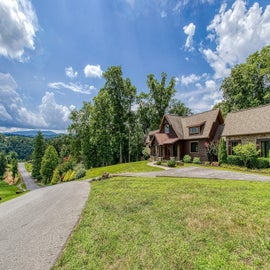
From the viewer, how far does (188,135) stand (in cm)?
2430

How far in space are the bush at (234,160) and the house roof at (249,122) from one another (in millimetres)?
2602

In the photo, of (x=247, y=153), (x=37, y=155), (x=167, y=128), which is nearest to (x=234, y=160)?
(x=247, y=153)

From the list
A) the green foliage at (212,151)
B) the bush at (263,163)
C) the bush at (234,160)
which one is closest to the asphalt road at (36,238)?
the bush at (263,163)

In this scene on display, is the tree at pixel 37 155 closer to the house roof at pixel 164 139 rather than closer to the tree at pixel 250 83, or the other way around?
the house roof at pixel 164 139

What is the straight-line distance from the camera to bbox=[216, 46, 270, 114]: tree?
92.7 feet

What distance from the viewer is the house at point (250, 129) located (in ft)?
53.8

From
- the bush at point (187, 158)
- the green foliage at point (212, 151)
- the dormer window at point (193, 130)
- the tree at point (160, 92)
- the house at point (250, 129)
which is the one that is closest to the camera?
the house at point (250, 129)

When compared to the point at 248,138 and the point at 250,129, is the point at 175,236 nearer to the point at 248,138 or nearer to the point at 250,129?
the point at 248,138

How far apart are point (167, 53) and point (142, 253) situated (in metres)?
20.2

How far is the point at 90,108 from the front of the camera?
120 feet

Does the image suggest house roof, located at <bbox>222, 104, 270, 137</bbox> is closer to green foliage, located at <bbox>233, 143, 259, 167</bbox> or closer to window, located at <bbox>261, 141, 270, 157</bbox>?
window, located at <bbox>261, 141, 270, 157</bbox>

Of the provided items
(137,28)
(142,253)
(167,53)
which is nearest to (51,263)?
(142,253)

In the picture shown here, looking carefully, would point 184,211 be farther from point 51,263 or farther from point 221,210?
point 51,263

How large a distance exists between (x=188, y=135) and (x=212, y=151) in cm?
469
